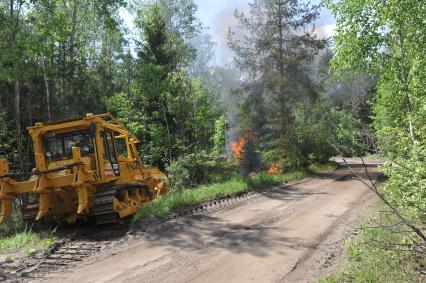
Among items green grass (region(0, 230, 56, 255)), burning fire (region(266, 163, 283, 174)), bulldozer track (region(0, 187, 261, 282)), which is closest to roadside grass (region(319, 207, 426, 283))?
bulldozer track (region(0, 187, 261, 282))

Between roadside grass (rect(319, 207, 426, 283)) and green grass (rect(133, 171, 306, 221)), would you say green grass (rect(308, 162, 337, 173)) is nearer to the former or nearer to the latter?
green grass (rect(133, 171, 306, 221))

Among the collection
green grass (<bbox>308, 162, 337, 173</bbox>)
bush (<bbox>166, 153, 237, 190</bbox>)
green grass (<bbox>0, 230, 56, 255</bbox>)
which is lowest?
green grass (<bbox>308, 162, 337, 173</bbox>)

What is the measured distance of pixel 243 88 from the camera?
3039 centimetres

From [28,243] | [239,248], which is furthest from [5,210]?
[239,248]

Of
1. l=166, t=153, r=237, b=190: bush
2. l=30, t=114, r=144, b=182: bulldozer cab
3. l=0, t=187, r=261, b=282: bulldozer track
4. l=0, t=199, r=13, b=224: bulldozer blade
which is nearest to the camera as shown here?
l=0, t=187, r=261, b=282: bulldozer track

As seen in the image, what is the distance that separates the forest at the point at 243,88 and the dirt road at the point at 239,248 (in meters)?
1.03

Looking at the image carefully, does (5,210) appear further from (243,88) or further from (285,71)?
(243,88)

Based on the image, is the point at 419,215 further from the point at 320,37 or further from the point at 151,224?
the point at 320,37

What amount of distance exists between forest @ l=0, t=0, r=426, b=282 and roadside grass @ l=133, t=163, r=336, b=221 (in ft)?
5.17

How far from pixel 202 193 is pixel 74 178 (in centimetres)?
485

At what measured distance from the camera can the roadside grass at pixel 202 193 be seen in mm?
11406

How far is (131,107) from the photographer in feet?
77.4

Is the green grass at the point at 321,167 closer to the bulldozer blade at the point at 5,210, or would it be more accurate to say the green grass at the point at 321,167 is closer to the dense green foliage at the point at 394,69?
the dense green foliage at the point at 394,69

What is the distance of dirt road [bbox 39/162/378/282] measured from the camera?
6.86 meters
